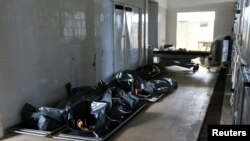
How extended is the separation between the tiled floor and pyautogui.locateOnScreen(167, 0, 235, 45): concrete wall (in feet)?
19.3

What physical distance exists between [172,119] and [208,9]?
27.5ft

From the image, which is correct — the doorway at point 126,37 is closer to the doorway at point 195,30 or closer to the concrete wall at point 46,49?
the concrete wall at point 46,49

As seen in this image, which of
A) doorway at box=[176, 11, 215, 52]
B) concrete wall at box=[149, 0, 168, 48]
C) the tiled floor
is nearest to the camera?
the tiled floor

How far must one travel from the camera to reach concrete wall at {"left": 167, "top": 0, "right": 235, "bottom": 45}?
34.8ft

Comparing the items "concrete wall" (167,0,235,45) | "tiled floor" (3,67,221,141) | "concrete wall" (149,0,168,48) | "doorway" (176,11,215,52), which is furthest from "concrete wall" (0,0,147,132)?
"doorway" (176,11,215,52)

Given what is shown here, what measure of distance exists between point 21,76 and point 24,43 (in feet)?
1.37

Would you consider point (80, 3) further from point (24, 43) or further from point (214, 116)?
point (214, 116)

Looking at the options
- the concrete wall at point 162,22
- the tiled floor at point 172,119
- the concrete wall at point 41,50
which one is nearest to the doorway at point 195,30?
the concrete wall at point 162,22

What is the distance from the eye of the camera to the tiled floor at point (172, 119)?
3.08 m

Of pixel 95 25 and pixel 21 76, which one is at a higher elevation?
pixel 95 25

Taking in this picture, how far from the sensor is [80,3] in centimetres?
439

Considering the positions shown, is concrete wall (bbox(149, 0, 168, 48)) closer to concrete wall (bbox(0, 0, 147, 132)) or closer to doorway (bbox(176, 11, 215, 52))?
doorway (bbox(176, 11, 215, 52))

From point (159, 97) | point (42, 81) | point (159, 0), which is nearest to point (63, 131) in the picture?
point (42, 81)

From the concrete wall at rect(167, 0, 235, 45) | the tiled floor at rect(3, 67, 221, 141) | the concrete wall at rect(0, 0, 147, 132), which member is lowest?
the tiled floor at rect(3, 67, 221, 141)
